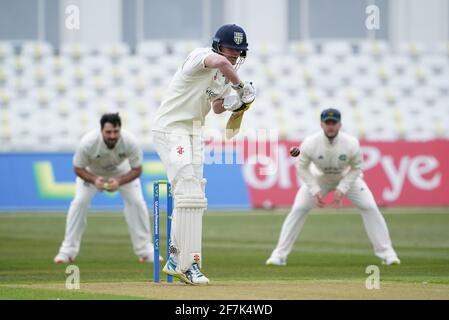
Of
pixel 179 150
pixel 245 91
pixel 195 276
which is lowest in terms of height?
pixel 195 276

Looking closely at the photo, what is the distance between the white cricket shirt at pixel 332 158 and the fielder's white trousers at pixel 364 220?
191mm

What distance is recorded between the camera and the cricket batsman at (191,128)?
9367mm

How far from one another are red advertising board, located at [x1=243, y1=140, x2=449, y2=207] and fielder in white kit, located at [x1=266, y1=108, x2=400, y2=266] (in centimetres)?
1047

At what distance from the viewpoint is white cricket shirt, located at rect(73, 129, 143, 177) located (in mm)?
14039

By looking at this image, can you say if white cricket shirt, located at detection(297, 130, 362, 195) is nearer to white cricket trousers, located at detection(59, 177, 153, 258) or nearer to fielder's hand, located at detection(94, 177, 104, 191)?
white cricket trousers, located at detection(59, 177, 153, 258)

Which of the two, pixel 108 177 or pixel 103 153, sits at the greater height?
pixel 103 153

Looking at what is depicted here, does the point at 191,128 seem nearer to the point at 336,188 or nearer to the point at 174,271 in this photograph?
the point at 174,271

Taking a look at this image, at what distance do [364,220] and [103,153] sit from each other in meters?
3.50

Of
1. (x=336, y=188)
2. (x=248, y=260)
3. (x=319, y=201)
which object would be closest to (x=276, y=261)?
(x=248, y=260)

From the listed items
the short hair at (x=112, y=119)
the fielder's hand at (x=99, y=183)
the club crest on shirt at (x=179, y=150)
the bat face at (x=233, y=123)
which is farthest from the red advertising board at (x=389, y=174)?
the club crest on shirt at (x=179, y=150)

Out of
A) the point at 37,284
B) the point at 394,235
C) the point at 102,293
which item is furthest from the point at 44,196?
the point at 102,293

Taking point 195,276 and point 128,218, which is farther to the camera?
point 128,218

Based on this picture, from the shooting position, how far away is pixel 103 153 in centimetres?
1416
